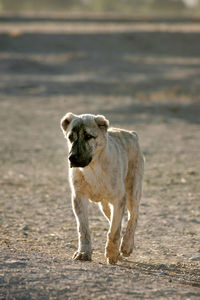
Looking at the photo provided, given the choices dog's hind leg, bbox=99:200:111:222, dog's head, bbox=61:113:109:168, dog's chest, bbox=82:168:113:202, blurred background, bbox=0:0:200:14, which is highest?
dog's head, bbox=61:113:109:168

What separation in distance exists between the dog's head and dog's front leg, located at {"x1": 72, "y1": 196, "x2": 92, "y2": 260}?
434mm

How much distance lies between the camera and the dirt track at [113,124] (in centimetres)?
525

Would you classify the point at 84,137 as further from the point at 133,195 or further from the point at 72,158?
the point at 133,195

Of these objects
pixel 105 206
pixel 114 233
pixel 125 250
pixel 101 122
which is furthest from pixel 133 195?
pixel 101 122

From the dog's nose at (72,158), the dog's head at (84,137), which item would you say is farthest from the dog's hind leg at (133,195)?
the dog's nose at (72,158)

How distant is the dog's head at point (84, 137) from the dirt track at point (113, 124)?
864 mm

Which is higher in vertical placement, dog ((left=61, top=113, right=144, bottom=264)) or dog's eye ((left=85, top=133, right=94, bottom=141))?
dog's eye ((left=85, top=133, right=94, bottom=141))

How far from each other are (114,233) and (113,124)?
10.1 metres

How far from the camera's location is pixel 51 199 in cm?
935

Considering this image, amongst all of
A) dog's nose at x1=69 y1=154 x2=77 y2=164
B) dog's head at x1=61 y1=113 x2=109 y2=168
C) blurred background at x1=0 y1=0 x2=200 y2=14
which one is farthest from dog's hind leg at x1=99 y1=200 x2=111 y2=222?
blurred background at x1=0 y1=0 x2=200 y2=14

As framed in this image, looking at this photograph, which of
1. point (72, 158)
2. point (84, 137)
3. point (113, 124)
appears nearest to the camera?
point (72, 158)

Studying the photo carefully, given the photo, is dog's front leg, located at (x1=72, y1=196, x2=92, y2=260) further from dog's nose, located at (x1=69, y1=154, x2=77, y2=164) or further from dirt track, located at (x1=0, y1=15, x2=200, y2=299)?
dog's nose, located at (x1=69, y1=154, x2=77, y2=164)

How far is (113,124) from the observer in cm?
1617

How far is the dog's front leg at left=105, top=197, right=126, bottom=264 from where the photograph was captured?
20.1 ft
